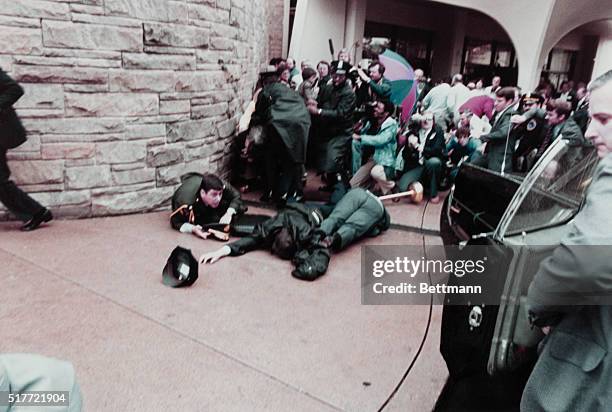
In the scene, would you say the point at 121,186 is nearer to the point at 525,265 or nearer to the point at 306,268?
the point at 306,268

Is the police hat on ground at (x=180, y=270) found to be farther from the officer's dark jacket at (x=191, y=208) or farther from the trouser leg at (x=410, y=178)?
the trouser leg at (x=410, y=178)

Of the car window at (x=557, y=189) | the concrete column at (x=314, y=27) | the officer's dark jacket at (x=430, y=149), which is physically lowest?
the officer's dark jacket at (x=430, y=149)

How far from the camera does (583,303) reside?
57.3 inches

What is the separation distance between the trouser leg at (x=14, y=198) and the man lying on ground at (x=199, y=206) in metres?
1.26

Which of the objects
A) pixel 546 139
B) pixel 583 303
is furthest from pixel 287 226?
pixel 546 139

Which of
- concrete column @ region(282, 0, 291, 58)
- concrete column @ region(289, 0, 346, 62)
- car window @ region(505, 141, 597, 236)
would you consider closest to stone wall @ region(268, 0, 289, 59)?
concrete column @ region(282, 0, 291, 58)

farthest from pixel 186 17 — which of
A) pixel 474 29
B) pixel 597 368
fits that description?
pixel 474 29

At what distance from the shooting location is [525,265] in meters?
1.89

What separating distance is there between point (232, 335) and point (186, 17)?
3.67 meters

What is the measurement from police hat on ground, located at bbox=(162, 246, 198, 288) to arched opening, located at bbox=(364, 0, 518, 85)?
1418cm

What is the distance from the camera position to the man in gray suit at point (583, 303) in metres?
1.37

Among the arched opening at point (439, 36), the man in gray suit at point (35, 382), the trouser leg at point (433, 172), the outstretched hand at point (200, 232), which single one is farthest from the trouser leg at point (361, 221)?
the arched opening at point (439, 36)

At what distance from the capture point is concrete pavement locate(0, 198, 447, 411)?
8.87ft

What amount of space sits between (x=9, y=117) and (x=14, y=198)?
719 mm
